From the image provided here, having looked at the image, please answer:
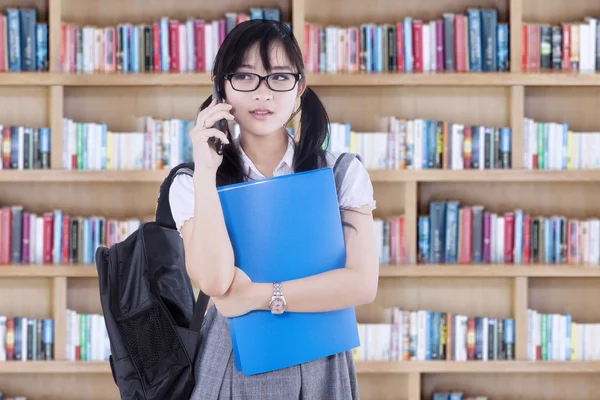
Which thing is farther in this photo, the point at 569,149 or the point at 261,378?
the point at 569,149

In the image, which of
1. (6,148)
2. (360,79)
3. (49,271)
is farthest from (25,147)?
(360,79)

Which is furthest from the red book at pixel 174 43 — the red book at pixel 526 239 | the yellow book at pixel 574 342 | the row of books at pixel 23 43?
the yellow book at pixel 574 342

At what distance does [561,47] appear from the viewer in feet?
9.98

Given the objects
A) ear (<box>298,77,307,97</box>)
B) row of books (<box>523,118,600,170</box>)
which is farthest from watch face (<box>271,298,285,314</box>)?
row of books (<box>523,118,600,170</box>)

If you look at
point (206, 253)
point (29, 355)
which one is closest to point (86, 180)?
point (29, 355)

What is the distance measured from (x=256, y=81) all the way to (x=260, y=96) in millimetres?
25

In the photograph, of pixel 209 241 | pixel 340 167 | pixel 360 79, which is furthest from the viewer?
pixel 360 79

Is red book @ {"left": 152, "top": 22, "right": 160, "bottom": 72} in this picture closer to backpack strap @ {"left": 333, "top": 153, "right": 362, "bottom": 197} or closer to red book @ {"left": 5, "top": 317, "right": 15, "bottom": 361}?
red book @ {"left": 5, "top": 317, "right": 15, "bottom": 361}

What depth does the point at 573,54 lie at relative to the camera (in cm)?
304

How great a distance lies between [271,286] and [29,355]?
2136 millimetres

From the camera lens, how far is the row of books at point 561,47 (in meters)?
3.02

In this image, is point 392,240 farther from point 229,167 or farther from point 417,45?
point 229,167

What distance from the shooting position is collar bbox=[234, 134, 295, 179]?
4.08ft

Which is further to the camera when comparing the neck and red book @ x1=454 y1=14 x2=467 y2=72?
red book @ x1=454 y1=14 x2=467 y2=72
